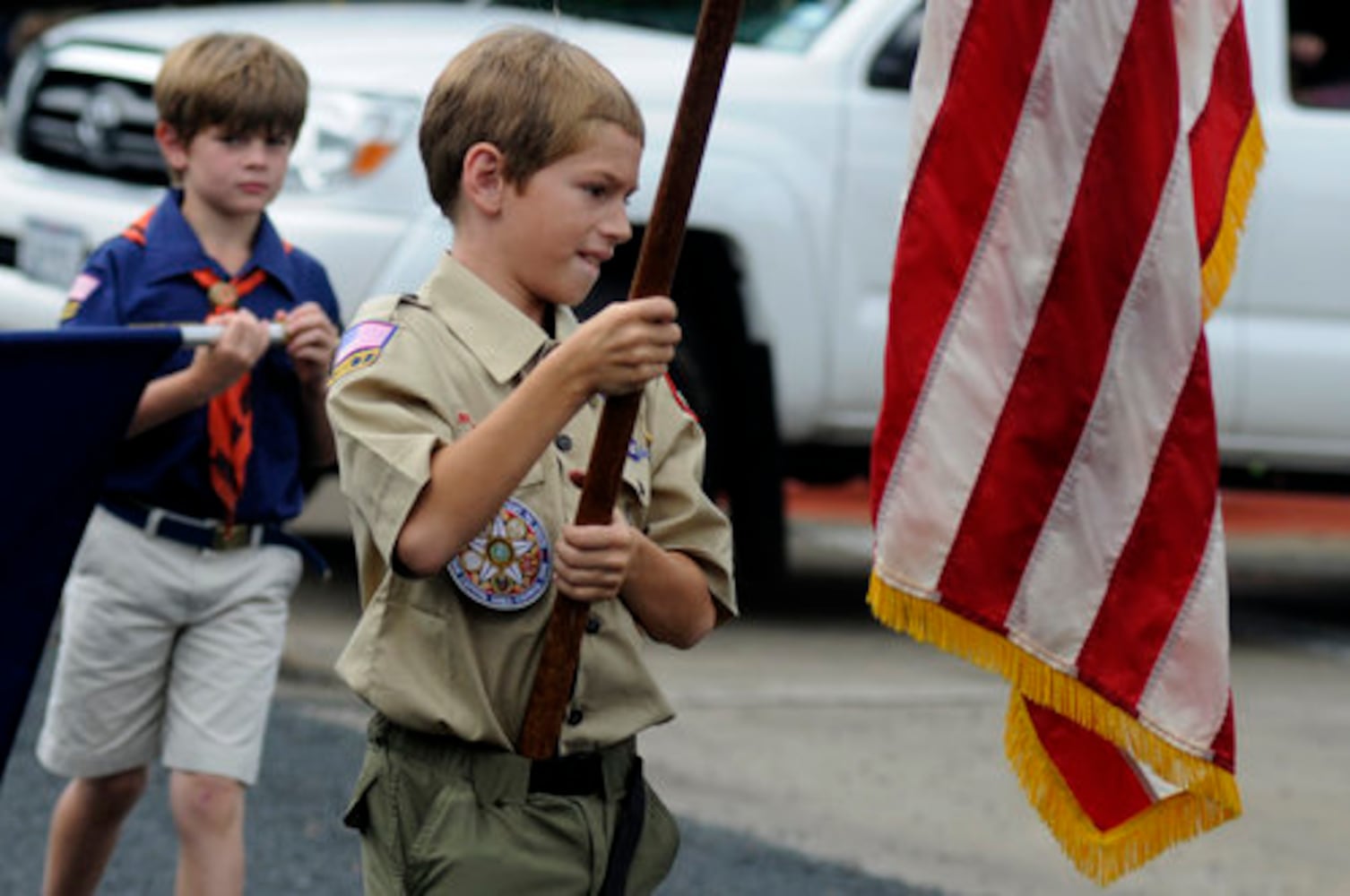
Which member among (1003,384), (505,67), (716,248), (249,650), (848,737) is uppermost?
(505,67)

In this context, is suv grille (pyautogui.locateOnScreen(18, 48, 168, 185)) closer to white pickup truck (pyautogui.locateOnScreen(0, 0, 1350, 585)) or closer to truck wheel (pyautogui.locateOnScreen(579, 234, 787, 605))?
white pickup truck (pyautogui.locateOnScreen(0, 0, 1350, 585))

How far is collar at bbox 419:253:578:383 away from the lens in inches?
128

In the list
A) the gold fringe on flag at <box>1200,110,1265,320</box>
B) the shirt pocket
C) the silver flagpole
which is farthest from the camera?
the silver flagpole

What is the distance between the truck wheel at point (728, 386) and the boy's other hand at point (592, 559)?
4.81 meters

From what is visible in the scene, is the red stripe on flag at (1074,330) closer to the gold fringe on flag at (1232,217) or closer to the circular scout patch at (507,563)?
the gold fringe on flag at (1232,217)

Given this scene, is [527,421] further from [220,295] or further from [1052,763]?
[220,295]

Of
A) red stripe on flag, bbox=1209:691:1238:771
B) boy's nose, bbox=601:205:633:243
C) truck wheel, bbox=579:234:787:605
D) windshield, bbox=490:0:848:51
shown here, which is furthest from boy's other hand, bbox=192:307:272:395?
windshield, bbox=490:0:848:51

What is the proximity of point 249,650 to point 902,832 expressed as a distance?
1.76 metres

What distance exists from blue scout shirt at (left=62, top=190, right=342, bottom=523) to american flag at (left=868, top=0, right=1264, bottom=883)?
151cm

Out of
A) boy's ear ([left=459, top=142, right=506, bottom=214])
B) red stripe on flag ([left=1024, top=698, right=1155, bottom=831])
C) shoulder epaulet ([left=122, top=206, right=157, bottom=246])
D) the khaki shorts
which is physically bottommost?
the khaki shorts

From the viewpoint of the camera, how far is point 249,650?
481cm

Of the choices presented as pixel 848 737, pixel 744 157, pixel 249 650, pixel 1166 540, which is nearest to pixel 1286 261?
pixel 744 157

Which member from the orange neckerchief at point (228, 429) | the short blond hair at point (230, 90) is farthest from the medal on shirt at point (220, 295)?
the short blond hair at point (230, 90)

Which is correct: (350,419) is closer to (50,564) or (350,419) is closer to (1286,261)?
(50,564)
